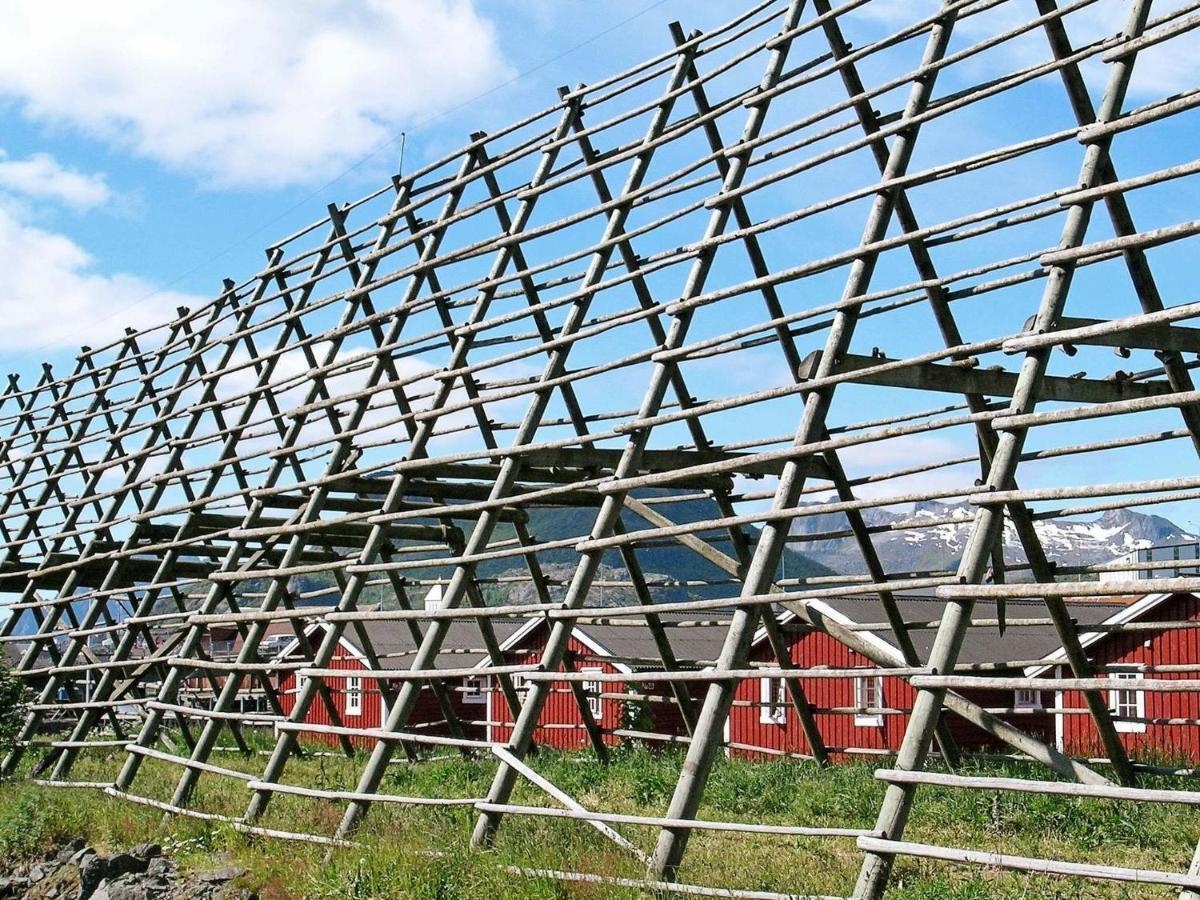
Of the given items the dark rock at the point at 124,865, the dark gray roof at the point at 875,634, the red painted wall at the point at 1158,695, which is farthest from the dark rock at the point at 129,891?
the red painted wall at the point at 1158,695

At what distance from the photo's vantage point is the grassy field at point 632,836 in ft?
25.7

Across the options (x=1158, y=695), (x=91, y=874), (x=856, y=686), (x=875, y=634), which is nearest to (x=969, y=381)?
(x=91, y=874)

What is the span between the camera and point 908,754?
22.4 ft

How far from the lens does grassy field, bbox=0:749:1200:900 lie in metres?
7.83

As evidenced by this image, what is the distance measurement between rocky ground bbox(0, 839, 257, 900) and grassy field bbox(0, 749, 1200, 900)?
209 mm

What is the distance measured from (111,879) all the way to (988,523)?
266 inches

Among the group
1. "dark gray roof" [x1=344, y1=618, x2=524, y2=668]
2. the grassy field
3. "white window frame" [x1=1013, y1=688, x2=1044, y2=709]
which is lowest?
the grassy field

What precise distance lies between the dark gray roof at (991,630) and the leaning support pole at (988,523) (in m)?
13.4

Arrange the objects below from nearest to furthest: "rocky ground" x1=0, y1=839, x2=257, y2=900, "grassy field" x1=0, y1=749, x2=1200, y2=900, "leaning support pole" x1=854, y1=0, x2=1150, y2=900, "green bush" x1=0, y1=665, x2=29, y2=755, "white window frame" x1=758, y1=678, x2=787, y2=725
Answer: "leaning support pole" x1=854, y1=0, x2=1150, y2=900 < "grassy field" x1=0, y1=749, x2=1200, y2=900 < "rocky ground" x1=0, y1=839, x2=257, y2=900 < "green bush" x1=0, y1=665, x2=29, y2=755 < "white window frame" x1=758, y1=678, x2=787, y2=725

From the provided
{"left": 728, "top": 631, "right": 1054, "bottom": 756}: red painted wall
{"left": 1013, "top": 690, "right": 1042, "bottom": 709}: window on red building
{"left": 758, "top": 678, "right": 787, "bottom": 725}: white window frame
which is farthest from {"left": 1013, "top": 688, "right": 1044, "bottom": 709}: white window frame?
{"left": 758, "top": 678, "right": 787, "bottom": 725}: white window frame

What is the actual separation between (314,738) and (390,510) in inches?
712

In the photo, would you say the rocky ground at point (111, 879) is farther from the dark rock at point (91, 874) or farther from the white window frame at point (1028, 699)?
the white window frame at point (1028, 699)

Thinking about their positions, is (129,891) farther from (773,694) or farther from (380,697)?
(380,697)

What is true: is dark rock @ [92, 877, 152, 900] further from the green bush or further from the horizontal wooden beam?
the green bush
